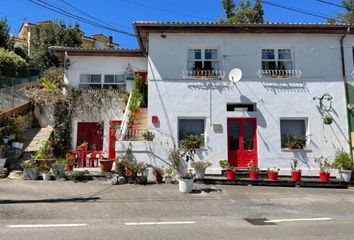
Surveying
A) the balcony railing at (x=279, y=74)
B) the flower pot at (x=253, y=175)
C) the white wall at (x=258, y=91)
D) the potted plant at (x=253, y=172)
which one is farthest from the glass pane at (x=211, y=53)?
the flower pot at (x=253, y=175)

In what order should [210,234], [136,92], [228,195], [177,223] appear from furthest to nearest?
[136,92]
[228,195]
[177,223]
[210,234]

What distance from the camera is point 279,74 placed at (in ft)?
58.0

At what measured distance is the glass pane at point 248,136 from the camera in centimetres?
1727

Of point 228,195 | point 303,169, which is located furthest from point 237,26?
point 228,195

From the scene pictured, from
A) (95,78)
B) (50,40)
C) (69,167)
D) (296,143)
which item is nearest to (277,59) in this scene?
(296,143)

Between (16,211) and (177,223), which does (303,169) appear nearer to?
(177,223)

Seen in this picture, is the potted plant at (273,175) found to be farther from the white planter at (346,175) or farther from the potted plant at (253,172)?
the white planter at (346,175)

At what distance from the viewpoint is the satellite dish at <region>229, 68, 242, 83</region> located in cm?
1692

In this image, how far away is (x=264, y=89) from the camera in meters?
17.3

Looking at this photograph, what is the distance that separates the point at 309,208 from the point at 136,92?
34.6 feet

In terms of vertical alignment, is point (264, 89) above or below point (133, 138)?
above

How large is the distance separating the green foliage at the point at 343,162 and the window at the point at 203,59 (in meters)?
6.64

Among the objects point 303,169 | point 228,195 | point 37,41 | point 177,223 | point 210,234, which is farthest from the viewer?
point 37,41

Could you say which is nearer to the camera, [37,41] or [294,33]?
[294,33]
